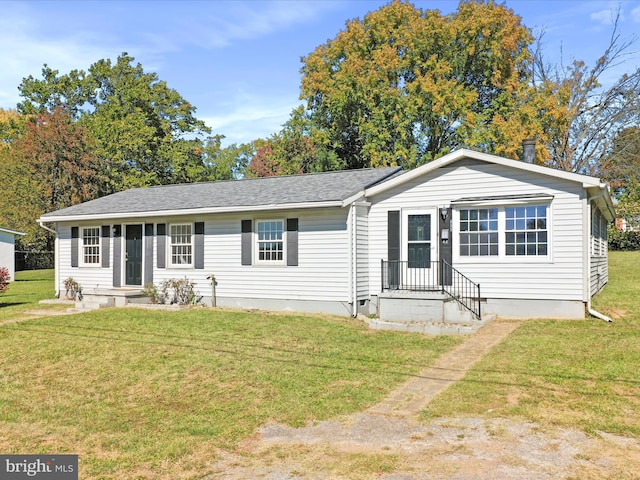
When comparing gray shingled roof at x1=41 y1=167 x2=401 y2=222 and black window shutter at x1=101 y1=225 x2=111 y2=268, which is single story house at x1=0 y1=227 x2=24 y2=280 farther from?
black window shutter at x1=101 y1=225 x2=111 y2=268

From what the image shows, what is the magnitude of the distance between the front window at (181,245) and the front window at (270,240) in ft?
8.08

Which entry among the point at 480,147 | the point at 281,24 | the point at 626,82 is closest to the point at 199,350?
the point at 281,24

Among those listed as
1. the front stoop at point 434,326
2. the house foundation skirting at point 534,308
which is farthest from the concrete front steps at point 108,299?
the house foundation skirting at point 534,308

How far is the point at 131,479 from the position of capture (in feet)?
15.8

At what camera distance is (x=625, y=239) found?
33.6m

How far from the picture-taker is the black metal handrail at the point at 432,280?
42.7 ft

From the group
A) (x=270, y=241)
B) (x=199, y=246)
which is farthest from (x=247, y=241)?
(x=199, y=246)

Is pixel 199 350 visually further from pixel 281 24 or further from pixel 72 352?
pixel 281 24

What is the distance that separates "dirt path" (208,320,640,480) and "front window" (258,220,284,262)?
8.88 meters

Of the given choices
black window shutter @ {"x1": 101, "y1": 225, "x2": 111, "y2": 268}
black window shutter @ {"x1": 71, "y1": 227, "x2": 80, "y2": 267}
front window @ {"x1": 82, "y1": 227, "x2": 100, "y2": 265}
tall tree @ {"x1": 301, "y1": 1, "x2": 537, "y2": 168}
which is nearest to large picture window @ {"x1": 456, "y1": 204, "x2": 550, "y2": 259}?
black window shutter @ {"x1": 101, "y1": 225, "x2": 111, "y2": 268}

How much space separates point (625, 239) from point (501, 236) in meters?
25.4

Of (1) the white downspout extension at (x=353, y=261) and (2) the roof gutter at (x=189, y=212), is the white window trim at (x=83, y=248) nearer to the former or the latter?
(2) the roof gutter at (x=189, y=212)

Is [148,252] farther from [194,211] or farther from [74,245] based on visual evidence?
[74,245]

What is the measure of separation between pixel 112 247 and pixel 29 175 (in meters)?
22.0
